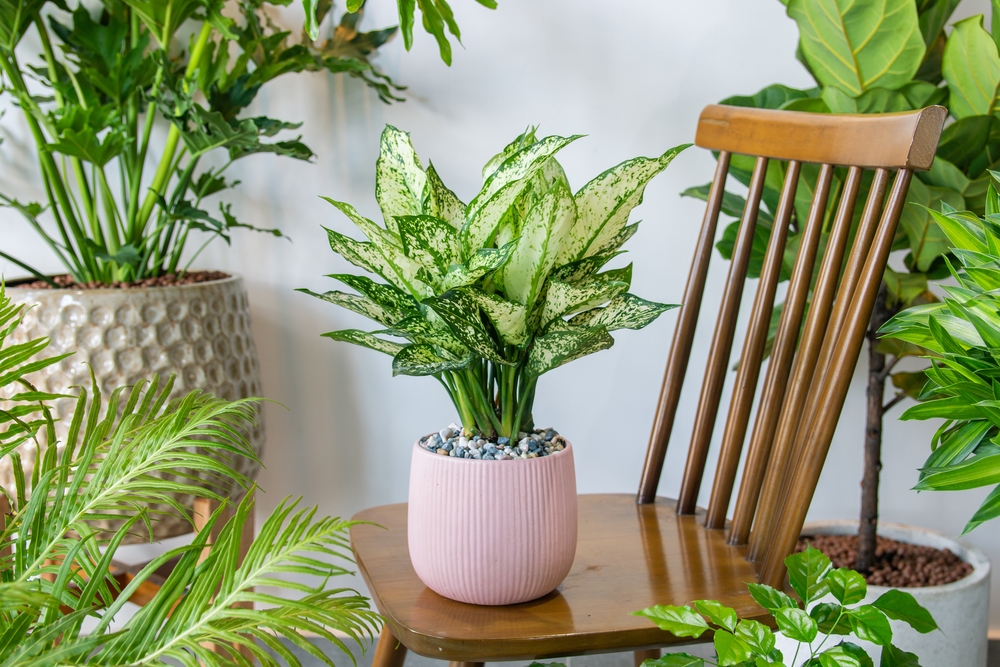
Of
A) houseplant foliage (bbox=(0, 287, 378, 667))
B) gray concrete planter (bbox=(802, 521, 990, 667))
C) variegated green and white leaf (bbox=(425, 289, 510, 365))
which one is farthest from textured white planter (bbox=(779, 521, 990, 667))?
houseplant foliage (bbox=(0, 287, 378, 667))

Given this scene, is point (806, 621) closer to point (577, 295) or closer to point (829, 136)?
point (577, 295)

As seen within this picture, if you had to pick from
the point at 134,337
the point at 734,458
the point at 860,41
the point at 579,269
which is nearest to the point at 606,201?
the point at 579,269

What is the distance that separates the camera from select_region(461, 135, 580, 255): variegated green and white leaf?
2.05 feet

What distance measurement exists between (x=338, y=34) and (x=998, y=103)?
2.84ft

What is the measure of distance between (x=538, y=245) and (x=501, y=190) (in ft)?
0.17

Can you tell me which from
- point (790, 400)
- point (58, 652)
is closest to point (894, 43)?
point (790, 400)

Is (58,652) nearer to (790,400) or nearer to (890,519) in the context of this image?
(790,400)

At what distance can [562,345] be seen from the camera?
2.07 ft

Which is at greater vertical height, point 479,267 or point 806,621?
point 479,267

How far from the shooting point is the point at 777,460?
0.79 m

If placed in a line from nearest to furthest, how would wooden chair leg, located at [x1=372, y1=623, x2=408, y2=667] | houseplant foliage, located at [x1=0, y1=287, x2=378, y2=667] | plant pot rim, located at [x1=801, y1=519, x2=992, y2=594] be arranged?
1. houseplant foliage, located at [x1=0, y1=287, x2=378, y2=667]
2. wooden chair leg, located at [x1=372, y1=623, x2=408, y2=667]
3. plant pot rim, located at [x1=801, y1=519, x2=992, y2=594]

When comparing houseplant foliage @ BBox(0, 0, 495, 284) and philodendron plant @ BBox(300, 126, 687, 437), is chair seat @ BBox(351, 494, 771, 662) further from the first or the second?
houseplant foliage @ BBox(0, 0, 495, 284)

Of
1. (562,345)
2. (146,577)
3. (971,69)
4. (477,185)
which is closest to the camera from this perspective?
(146,577)

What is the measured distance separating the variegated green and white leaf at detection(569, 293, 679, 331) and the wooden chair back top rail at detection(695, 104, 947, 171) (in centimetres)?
28
